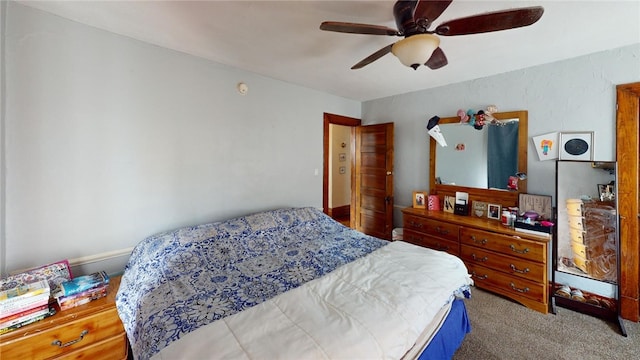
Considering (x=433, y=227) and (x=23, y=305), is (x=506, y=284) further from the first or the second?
(x=23, y=305)

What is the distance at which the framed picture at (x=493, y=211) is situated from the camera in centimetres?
285

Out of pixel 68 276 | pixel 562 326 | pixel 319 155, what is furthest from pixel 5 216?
pixel 562 326

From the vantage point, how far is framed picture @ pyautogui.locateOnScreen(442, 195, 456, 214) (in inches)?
126

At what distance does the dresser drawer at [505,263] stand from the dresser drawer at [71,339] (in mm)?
3120

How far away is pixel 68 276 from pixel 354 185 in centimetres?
352

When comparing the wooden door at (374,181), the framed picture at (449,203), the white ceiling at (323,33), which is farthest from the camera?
the wooden door at (374,181)

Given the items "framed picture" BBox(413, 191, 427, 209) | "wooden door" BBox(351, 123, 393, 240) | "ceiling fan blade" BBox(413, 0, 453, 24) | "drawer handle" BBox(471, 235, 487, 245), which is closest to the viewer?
"ceiling fan blade" BBox(413, 0, 453, 24)

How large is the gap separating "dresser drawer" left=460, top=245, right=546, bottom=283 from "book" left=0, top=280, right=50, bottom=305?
346 cm

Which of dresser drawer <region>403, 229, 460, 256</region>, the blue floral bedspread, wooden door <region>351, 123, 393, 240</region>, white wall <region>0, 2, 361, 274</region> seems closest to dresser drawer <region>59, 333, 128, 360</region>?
the blue floral bedspread

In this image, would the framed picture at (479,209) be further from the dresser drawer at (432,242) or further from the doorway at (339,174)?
the doorway at (339,174)

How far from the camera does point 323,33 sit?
1914mm

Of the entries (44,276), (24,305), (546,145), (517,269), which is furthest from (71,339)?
(546,145)

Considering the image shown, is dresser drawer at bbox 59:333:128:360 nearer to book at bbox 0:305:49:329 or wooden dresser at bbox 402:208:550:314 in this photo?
book at bbox 0:305:49:329

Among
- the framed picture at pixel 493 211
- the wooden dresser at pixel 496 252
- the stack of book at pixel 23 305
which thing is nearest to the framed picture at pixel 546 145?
the framed picture at pixel 493 211
